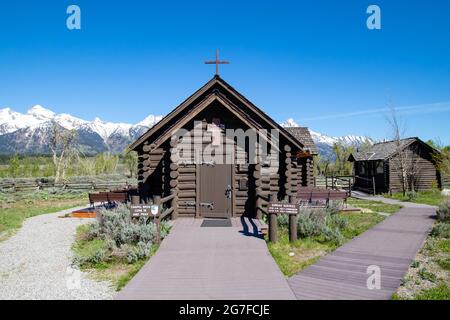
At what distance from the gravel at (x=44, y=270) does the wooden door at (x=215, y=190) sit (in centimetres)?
552

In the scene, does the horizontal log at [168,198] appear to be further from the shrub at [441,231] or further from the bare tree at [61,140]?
the bare tree at [61,140]

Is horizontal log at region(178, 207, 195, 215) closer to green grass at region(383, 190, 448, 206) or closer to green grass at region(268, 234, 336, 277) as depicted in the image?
green grass at region(268, 234, 336, 277)

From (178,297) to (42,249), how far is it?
7.18 meters

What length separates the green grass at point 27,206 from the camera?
15.8 m

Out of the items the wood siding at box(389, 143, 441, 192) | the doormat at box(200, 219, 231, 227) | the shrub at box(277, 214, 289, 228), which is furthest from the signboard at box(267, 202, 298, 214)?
the wood siding at box(389, 143, 441, 192)

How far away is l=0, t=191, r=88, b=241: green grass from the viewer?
1580cm

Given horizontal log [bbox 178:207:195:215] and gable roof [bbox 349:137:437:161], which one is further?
gable roof [bbox 349:137:437:161]

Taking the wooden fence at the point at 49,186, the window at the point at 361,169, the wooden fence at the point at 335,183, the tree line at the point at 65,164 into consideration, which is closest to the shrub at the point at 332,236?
the wooden fence at the point at 335,183

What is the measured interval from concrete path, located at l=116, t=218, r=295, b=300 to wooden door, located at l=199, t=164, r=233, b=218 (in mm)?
3082

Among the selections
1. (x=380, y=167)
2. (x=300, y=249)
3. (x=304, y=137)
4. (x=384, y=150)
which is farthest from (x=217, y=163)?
(x=384, y=150)

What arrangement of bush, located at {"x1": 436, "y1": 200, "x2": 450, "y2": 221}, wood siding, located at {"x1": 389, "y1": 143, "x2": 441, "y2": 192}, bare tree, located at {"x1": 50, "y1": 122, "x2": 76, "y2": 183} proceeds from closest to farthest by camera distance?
bush, located at {"x1": 436, "y1": 200, "x2": 450, "y2": 221} < wood siding, located at {"x1": 389, "y1": 143, "x2": 441, "y2": 192} < bare tree, located at {"x1": 50, "y1": 122, "x2": 76, "y2": 183}

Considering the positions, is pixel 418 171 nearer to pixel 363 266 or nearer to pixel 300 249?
pixel 300 249

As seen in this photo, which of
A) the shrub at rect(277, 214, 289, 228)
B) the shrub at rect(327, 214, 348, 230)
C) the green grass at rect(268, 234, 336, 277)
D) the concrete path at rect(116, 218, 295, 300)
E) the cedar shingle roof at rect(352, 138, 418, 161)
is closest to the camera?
the concrete path at rect(116, 218, 295, 300)

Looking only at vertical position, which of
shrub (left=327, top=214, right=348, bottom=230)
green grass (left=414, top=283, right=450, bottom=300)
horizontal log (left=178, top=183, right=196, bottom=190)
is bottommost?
green grass (left=414, top=283, right=450, bottom=300)
